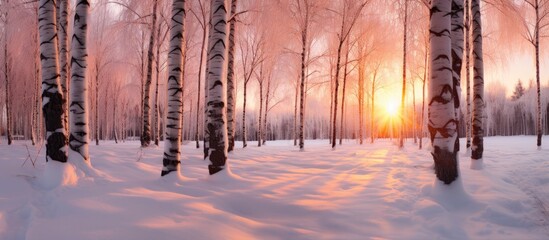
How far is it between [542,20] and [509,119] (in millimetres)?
54371

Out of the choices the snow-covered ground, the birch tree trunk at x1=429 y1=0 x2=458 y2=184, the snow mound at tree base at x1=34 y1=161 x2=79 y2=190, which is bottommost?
the snow-covered ground

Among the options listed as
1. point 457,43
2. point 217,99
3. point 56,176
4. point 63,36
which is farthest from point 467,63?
point 63,36

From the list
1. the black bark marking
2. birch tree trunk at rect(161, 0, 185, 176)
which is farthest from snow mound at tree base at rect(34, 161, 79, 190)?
the black bark marking

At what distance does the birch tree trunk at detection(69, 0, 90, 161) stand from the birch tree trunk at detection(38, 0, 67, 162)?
1.38ft

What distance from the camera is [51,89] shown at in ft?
13.8

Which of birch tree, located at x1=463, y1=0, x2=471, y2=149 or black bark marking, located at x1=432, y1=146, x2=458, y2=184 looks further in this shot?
birch tree, located at x1=463, y1=0, x2=471, y2=149

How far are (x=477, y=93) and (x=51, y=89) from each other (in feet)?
28.3

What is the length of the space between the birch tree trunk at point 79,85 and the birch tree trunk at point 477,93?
805 cm

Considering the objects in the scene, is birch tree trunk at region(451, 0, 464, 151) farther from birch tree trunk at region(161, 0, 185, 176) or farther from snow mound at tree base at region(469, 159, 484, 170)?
birch tree trunk at region(161, 0, 185, 176)

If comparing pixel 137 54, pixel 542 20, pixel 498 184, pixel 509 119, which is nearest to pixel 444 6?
pixel 498 184

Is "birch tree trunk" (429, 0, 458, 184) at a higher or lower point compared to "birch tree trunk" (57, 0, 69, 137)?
lower

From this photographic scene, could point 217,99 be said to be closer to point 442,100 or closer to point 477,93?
point 442,100

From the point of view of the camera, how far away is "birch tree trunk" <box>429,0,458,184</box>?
4414mm

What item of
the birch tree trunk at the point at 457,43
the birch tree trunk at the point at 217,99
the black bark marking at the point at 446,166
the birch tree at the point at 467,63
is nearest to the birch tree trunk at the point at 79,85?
the birch tree trunk at the point at 217,99
